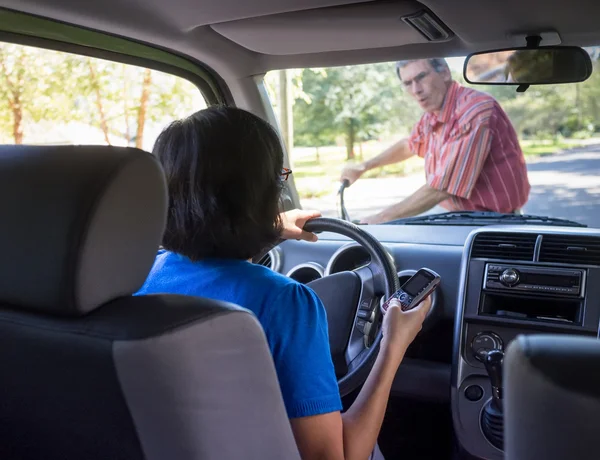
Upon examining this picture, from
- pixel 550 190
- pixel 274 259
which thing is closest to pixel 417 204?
pixel 274 259

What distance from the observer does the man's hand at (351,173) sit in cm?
407

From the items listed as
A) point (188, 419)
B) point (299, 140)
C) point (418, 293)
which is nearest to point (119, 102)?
point (299, 140)

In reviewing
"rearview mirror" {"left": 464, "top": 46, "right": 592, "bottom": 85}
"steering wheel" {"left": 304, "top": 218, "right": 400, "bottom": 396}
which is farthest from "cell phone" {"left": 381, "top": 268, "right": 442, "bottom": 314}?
"rearview mirror" {"left": 464, "top": 46, "right": 592, "bottom": 85}

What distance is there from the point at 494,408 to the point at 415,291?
83 centimetres

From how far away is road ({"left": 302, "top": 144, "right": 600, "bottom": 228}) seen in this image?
12.6 feet

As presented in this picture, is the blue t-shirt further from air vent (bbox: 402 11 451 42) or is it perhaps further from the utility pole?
the utility pole

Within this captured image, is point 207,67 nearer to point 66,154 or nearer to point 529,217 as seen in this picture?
point 529,217

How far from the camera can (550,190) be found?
4.96 m

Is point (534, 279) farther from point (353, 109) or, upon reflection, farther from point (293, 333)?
point (353, 109)

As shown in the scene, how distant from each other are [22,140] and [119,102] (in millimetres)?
750

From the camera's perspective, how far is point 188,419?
1270mm

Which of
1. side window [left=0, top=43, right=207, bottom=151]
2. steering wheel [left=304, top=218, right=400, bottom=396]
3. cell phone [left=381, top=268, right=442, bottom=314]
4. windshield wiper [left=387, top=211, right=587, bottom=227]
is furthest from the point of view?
side window [left=0, top=43, right=207, bottom=151]

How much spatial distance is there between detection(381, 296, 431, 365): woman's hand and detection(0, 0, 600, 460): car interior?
337 mm

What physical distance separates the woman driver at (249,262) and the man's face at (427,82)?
207 cm
